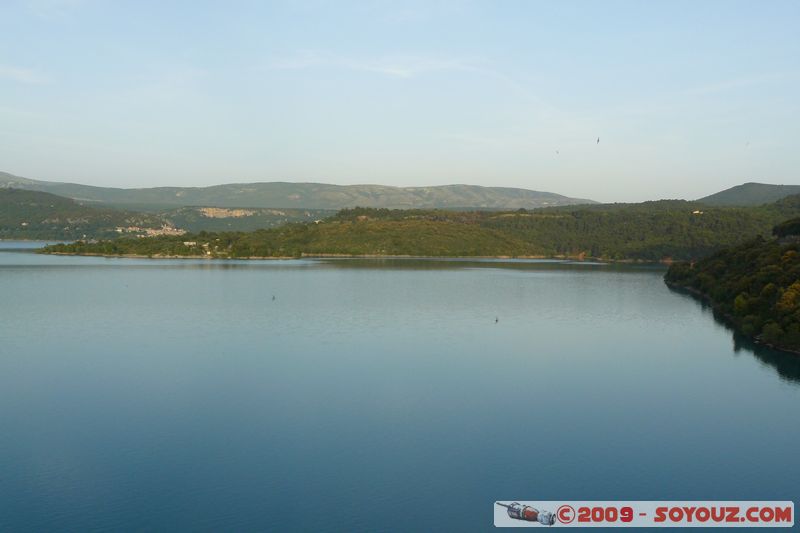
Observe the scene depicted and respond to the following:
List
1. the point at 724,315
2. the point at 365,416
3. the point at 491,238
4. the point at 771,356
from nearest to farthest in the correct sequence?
the point at 365,416, the point at 771,356, the point at 724,315, the point at 491,238

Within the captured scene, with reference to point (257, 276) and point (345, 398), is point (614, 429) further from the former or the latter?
point (257, 276)

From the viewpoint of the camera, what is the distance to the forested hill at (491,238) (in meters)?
157

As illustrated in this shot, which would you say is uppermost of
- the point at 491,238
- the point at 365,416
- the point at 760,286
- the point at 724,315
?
the point at 491,238

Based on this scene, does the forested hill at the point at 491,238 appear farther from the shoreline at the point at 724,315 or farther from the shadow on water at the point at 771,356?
the shadow on water at the point at 771,356

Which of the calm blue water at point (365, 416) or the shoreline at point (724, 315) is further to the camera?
the shoreline at point (724, 315)

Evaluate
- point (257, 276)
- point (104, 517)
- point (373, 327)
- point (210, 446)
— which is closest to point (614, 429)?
point (210, 446)

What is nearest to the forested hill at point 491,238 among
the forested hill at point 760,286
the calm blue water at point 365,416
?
the forested hill at point 760,286

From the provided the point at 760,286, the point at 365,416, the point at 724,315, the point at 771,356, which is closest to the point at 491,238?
the point at 724,315

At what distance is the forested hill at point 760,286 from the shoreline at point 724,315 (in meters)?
0.09

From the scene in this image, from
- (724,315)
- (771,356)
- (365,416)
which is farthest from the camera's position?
(724,315)

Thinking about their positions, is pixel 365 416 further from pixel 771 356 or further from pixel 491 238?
pixel 491 238

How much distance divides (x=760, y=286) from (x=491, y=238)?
12354cm

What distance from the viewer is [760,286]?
58.3m

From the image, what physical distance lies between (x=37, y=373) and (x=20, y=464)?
1503cm
